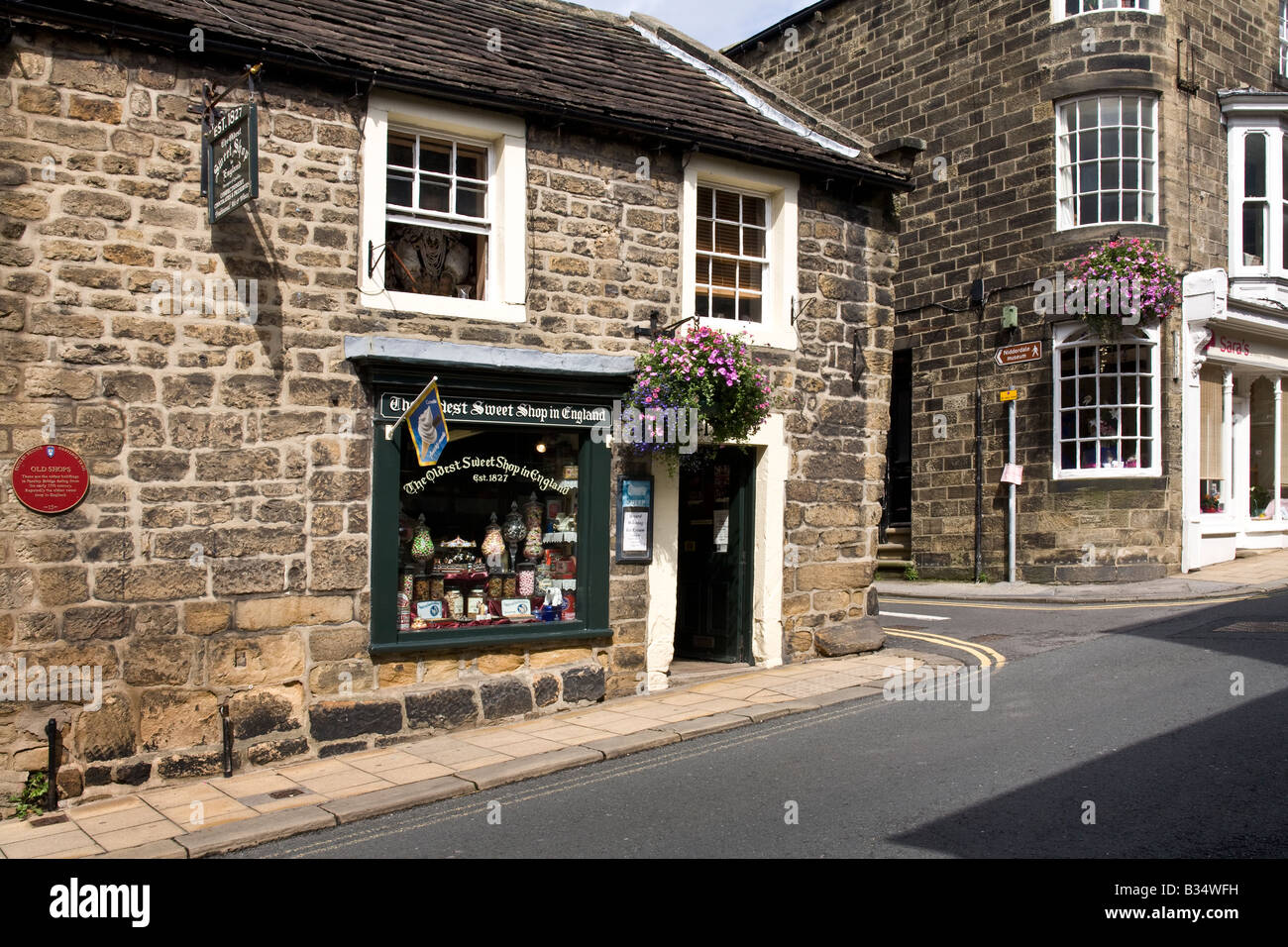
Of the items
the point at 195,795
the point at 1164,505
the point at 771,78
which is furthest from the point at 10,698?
the point at 771,78

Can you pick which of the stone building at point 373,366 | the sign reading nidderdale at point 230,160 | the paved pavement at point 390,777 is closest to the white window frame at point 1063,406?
the stone building at point 373,366

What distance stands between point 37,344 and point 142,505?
4.30 ft

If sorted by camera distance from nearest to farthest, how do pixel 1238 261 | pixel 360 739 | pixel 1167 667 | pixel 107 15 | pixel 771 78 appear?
pixel 107 15
pixel 360 739
pixel 1167 667
pixel 1238 261
pixel 771 78

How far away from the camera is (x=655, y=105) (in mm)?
10273

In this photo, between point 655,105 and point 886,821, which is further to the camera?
point 655,105

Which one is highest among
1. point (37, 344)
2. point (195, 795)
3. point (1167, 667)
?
point (37, 344)

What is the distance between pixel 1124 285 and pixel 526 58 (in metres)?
9.97

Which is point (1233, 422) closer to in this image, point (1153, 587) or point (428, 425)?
point (1153, 587)

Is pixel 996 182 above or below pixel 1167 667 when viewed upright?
above

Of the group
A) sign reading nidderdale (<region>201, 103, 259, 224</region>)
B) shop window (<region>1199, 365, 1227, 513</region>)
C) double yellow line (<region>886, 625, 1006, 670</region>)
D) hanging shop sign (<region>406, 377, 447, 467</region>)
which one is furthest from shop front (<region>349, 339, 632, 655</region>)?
shop window (<region>1199, 365, 1227, 513</region>)

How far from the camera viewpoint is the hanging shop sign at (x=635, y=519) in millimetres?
9781

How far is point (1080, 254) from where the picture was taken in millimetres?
16531

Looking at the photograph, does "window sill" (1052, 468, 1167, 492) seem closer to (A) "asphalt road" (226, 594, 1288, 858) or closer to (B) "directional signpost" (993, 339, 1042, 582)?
(B) "directional signpost" (993, 339, 1042, 582)
